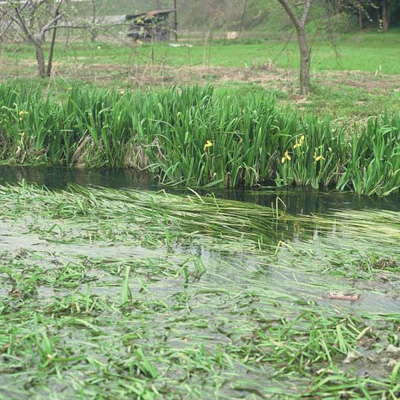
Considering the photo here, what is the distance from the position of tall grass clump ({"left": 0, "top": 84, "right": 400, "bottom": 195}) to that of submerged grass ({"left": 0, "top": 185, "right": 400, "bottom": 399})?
1366mm

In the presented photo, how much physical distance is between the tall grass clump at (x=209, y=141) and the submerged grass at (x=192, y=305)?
4.48 ft

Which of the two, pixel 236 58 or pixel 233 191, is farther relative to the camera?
pixel 236 58

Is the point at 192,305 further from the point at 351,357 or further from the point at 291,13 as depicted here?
the point at 291,13

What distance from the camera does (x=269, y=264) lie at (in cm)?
493

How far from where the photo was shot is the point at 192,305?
4105 millimetres

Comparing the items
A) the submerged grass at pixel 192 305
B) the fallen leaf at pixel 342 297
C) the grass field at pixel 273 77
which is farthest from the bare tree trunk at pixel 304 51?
the fallen leaf at pixel 342 297

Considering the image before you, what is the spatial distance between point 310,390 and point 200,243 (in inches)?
92.3

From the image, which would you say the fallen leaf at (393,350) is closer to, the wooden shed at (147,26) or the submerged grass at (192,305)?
the submerged grass at (192,305)

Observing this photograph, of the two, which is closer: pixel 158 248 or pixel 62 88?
pixel 158 248

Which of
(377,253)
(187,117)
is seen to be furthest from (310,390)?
(187,117)

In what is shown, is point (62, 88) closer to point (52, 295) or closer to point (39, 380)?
point (52, 295)

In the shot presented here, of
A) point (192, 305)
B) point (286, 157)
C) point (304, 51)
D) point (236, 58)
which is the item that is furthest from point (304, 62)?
point (236, 58)

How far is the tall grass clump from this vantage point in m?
7.48

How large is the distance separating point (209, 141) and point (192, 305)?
138 inches
